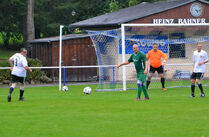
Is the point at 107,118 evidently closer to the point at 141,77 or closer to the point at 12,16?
the point at 141,77

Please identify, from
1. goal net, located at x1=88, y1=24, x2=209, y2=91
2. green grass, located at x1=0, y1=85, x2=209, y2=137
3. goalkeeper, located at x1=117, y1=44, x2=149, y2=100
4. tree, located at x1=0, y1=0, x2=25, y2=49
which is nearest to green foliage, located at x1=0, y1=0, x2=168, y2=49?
tree, located at x1=0, y1=0, x2=25, y2=49

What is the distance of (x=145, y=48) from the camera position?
2561 cm

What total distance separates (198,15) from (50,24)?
687 inches

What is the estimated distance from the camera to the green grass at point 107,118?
10578 mm

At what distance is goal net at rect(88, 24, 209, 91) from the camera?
23000 mm

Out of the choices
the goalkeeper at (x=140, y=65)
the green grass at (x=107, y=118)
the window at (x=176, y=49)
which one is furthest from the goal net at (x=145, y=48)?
the green grass at (x=107, y=118)

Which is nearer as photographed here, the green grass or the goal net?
the green grass

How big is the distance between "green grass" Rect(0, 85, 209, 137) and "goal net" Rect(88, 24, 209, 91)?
5.57 m

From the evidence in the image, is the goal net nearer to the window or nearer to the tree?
the window

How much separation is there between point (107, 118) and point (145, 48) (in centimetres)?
1331

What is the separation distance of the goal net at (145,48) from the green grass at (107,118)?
5.57 m

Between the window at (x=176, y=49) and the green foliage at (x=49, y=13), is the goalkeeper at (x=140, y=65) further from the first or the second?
the green foliage at (x=49, y=13)

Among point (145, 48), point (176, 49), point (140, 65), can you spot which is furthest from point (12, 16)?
point (140, 65)

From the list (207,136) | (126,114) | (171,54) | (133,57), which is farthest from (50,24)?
(207,136)
